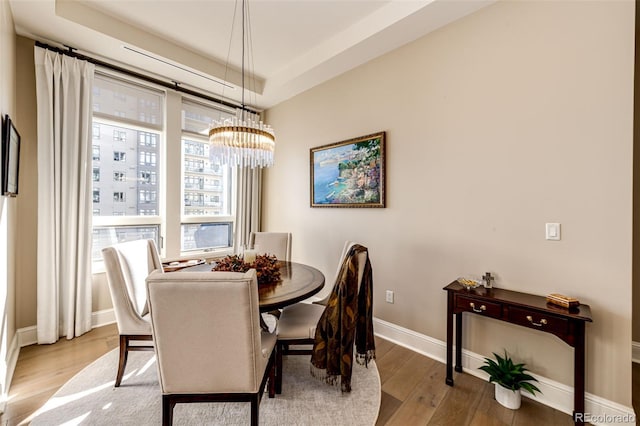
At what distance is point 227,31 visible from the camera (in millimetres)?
2721

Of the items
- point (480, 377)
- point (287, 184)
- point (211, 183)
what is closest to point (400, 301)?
point (480, 377)

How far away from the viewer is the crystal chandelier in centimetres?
222

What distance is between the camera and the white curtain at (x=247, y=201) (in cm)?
398

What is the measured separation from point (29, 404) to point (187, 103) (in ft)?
10.7

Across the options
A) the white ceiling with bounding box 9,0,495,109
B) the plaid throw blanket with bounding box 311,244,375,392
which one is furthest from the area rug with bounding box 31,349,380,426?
the white ceiling with bounding box 9,0,495,109

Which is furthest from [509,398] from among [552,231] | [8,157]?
[8,157]

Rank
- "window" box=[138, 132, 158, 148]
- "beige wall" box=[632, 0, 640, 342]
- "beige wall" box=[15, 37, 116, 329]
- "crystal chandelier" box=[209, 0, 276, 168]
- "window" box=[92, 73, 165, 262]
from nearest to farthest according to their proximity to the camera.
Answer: "beige wall" box=[632, 0, 640, 342] < "crystal chandelier" box=[209, 0, 276, 168] < "beige wall" box=[15, 37, 116, 329] < "window" box=[92, 73, 165, 262] < "window" box=[138, 132, 158, 148]

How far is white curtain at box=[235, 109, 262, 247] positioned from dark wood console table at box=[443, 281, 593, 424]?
2.87 m

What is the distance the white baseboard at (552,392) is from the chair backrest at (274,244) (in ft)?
4.68

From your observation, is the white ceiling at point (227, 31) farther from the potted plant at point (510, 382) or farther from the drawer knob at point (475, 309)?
the potted plant at point (510, 382)

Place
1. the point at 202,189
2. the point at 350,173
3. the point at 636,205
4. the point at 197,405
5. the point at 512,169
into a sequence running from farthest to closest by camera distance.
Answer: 1. the point at 202,189
2. the point at 350,173
3. the point at 636,205
4. the point at 512,169
5. the point at 197,405

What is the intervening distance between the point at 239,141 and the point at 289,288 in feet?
4.04

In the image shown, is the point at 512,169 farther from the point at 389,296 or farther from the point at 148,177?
the point at 148,177

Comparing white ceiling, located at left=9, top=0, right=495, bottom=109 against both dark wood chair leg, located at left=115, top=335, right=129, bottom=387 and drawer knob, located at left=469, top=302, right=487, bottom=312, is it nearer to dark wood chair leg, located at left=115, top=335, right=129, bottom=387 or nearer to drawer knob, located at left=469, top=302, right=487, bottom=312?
drawer knob, located at left=469, top=302, right=487, bottom=312
